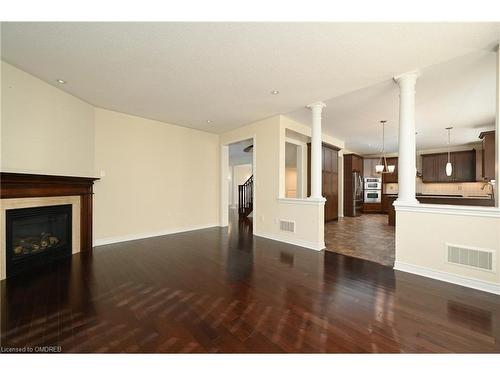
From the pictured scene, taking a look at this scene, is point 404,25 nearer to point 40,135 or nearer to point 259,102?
point 259,102

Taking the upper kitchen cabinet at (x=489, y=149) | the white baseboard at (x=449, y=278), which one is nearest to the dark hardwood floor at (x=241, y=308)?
the white baseboard at (x=449, y=278)

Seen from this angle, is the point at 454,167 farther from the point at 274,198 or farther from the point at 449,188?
the point at 274,198

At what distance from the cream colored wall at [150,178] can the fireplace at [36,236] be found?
0.61 meters

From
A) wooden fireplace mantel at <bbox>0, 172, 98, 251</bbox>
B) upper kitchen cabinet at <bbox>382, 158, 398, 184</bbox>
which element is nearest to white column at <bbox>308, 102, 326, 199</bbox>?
wooden fireplace mantel at <bbox>0, 172, 98, 251</bbox>

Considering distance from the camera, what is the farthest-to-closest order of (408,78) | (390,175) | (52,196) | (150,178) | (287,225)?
(390,175)
(150,178)
(287,225)
(52,196)
(408,78)

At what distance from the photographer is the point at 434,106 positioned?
174 inches

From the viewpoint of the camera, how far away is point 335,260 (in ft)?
11.4

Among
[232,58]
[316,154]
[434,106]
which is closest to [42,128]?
[232,58]

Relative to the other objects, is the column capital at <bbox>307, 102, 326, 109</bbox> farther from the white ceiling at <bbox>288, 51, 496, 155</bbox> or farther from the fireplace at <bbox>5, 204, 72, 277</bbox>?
the fireplace at <bbox>5, 204, 72, 277</bbox>

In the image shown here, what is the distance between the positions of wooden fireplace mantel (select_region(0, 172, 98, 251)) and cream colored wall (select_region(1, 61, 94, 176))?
18 cm

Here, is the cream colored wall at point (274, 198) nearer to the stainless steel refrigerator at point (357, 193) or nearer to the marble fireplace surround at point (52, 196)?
the marble fireplace surround at point (52, 196)

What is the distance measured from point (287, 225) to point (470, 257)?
278cm

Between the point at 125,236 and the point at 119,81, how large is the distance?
125 inches
